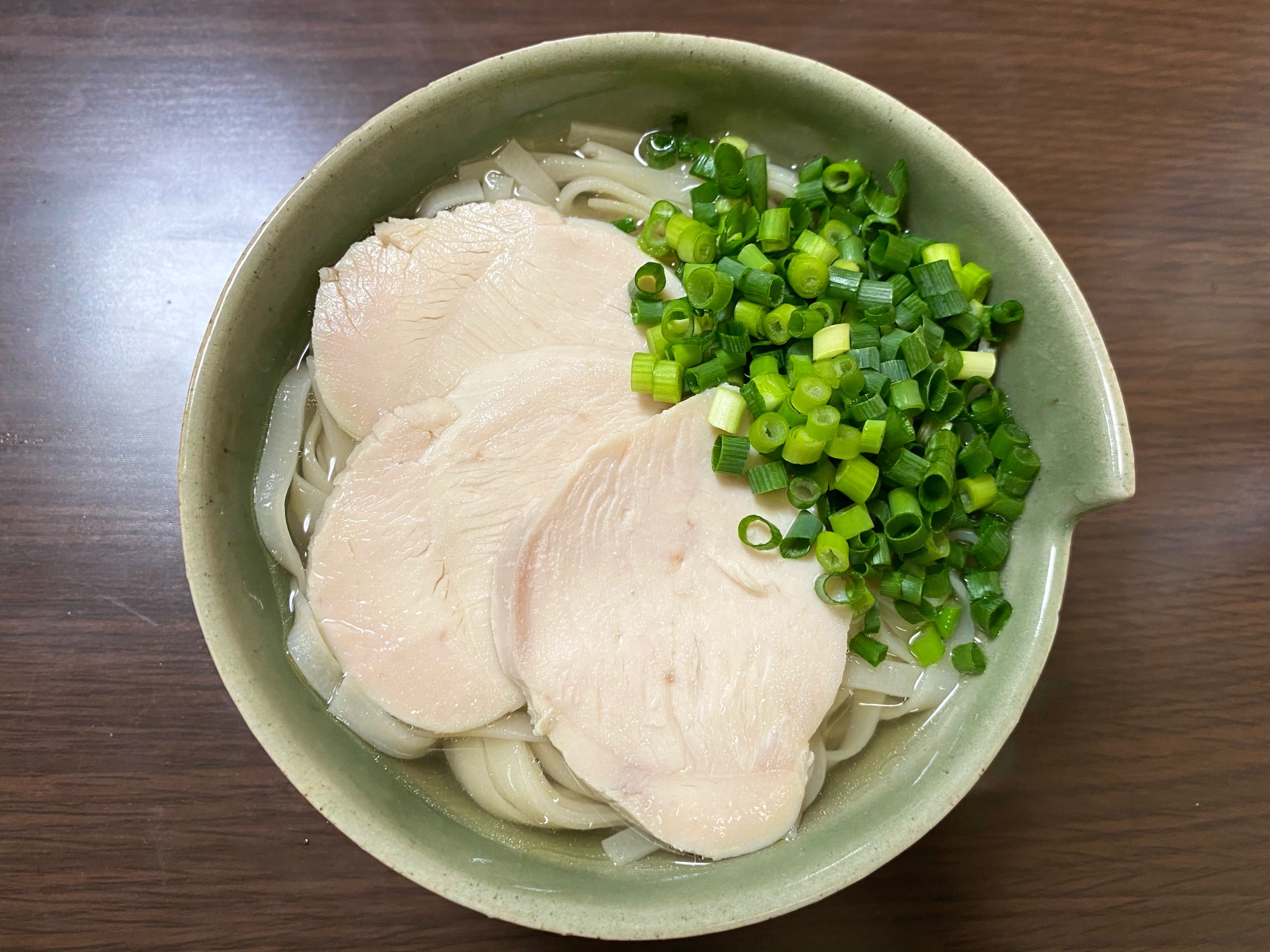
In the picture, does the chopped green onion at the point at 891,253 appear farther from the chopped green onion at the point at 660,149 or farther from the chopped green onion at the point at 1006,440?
the chopped green onion at the point at 660,149


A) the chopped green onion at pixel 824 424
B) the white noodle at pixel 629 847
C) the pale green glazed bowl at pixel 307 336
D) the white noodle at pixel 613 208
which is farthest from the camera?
the white noodle at pixel 613 208

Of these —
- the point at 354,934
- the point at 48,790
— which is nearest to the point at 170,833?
the point at 48,790

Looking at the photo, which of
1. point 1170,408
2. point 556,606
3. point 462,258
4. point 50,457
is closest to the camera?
point 556,606

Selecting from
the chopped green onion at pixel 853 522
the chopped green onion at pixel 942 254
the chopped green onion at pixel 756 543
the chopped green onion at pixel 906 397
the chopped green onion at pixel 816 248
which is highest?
the chopped green onion at pixel 942 254

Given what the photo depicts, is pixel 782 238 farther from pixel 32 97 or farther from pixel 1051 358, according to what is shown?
pixel 32 97

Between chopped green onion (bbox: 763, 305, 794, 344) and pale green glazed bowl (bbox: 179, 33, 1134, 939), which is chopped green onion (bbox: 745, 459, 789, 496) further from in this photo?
pale green glazed bowl (bbox: 179, 33, 1134, 939)

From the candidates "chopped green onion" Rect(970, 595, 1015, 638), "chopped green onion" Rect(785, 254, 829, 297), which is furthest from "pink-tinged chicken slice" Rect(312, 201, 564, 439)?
"chopped green onion" Rect(970, 595, 1015, 638)

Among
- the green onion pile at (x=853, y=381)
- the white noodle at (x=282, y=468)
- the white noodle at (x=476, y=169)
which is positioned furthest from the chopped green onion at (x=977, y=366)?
the white noodle at (x=282, y=468)
